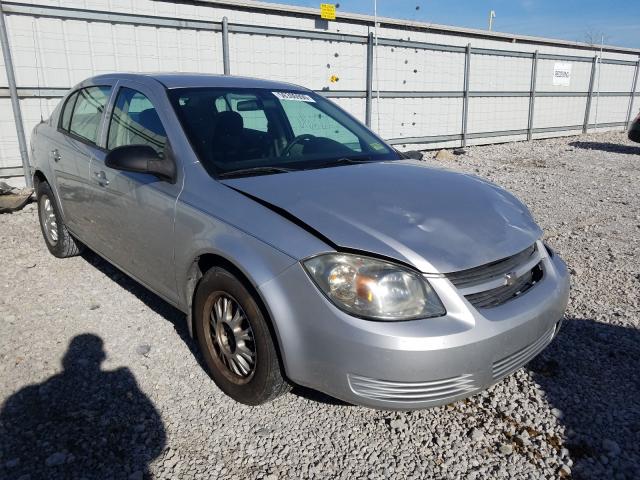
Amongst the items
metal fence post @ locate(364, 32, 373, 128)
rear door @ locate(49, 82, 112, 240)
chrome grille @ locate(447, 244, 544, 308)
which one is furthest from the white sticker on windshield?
metal fence post @ locate(364, 32, 373, 128)

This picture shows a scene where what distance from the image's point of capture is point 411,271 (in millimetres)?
2049

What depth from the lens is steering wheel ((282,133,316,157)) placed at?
3052 mm

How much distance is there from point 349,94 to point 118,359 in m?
8.38

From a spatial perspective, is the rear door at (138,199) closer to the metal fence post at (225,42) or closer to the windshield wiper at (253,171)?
the windshield wiper at (253,171)

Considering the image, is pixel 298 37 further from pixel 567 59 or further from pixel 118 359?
pixel 567 59

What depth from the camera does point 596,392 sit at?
8.83 ft

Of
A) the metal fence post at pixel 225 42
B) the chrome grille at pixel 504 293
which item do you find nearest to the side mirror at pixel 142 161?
the chrome grille at pixel 504 293

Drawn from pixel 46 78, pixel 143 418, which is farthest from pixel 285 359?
pixel 46 78

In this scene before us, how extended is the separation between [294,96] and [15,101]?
16.9ft

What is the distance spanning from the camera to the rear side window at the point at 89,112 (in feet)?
11.9

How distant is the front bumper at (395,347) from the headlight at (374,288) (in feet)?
0.11

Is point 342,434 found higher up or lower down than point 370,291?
lower down

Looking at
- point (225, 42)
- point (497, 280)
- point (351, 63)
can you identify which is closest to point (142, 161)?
point (497, 280)

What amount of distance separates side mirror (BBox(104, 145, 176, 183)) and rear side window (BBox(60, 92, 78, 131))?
1.76m
